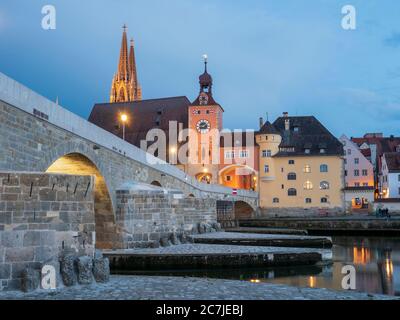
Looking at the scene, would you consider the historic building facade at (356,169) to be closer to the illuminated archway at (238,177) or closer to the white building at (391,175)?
the white building at (391,175)

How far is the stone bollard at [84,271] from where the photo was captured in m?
11.4

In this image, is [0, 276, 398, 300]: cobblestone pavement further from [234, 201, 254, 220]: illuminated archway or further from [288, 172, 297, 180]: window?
[288, 172, 297, 180]: window

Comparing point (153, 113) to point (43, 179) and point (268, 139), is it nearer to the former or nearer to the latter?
point (268, 139)

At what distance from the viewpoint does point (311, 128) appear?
6309cm

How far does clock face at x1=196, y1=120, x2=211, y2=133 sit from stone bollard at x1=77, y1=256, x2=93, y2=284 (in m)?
50.7

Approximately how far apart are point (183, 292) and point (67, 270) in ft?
8.30

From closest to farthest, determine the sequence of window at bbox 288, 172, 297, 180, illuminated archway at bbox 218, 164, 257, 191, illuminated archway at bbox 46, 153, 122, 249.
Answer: illuminated archway at bbox 46, 153, 122, 249, window at bbox 288, 172, 297, 180, illuminated archway at bbox 218, 164, 257, 191

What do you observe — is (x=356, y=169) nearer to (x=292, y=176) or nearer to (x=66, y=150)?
(x=292, y=176)

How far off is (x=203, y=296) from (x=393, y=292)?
6.64m

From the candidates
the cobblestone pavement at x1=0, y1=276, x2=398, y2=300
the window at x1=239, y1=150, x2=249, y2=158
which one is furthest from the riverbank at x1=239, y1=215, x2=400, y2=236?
the cobblestone pavement at x1=0, y1=276, x2=398, y2=300

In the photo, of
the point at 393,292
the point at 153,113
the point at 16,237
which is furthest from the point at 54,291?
the point at 153,113

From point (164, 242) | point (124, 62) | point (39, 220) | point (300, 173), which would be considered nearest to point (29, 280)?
point (39, 220)

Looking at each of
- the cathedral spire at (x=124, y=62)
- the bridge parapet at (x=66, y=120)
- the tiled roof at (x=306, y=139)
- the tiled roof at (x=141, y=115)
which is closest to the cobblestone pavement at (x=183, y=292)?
the bridge parapet at (x=66, y=120)

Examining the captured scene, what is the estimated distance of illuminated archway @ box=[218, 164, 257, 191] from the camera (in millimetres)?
61844
